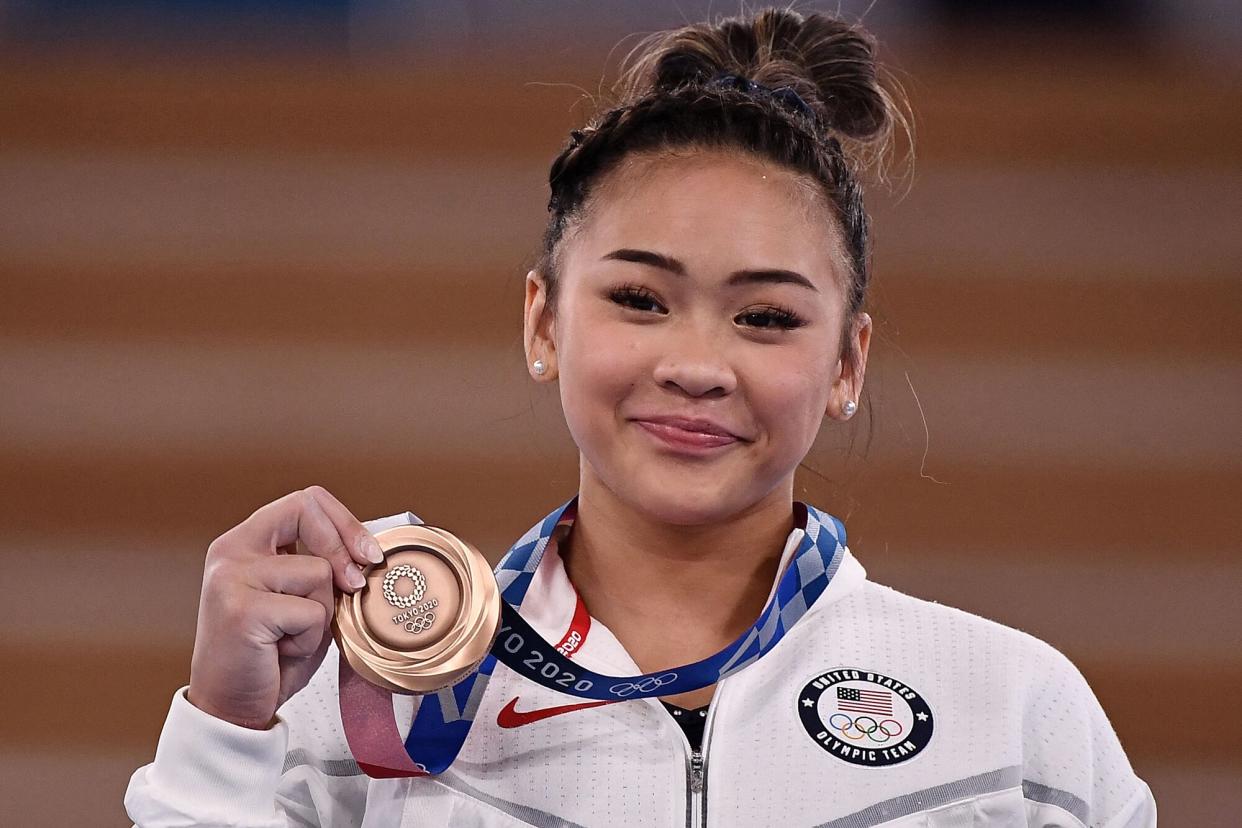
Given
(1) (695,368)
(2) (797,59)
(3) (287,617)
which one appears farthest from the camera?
(2) (797,59)

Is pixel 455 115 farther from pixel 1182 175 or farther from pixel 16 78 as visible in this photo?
pixel 1182 175

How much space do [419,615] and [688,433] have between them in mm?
345

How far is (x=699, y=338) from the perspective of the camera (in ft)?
5.29

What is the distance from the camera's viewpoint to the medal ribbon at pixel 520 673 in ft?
5.17

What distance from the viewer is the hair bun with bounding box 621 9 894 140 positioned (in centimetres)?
198

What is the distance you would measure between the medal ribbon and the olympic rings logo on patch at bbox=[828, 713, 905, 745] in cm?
11

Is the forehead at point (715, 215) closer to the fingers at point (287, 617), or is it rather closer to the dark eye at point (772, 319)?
the dark eye at point (772, 319)

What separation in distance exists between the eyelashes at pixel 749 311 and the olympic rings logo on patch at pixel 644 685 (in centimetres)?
38

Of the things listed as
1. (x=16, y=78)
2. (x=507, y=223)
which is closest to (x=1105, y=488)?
(x=507, y=223)

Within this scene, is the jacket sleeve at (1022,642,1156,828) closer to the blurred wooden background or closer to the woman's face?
the woman's face

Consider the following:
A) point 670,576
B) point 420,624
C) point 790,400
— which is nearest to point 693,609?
point 670,576

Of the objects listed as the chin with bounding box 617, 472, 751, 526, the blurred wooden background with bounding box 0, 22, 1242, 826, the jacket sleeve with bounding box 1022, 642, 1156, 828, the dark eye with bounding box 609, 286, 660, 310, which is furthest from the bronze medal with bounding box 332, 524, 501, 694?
the blurred wooden background with bounding box 0, 22, 1242, 826

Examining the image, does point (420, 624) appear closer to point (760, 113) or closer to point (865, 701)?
point (865, 701)

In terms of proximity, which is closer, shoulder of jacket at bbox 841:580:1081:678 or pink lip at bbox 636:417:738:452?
pink lip at bbox 636:417:738:452
